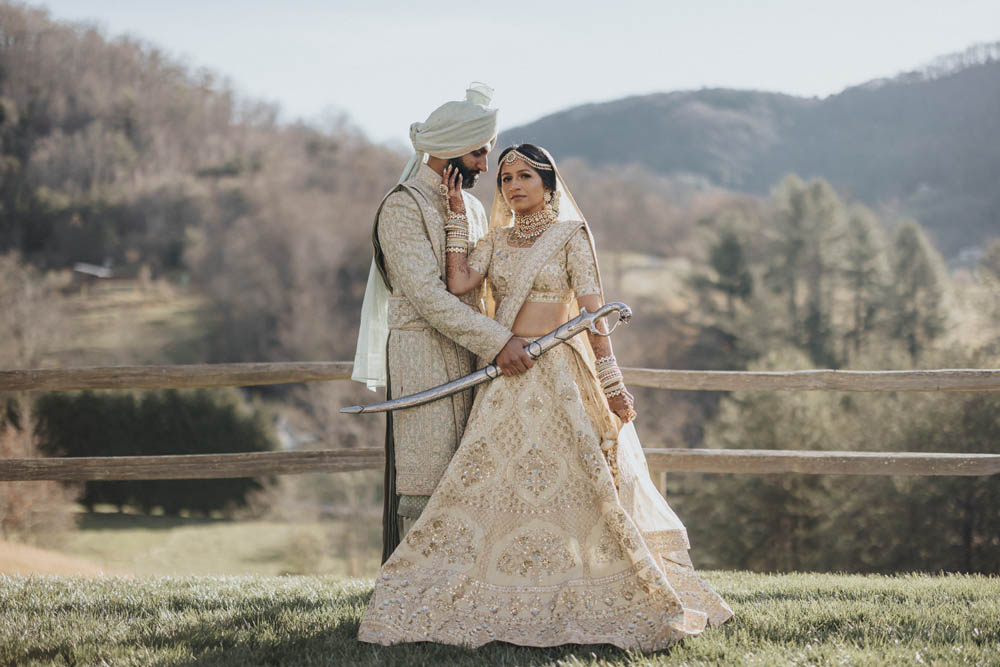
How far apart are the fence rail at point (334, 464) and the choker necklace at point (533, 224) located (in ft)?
5.90

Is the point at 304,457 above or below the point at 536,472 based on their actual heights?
below

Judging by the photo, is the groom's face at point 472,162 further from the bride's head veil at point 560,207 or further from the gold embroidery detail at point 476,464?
the gold embroidery detail at point 476,464

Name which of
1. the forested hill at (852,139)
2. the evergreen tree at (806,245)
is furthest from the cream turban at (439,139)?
the evergreen tree at (806,245)

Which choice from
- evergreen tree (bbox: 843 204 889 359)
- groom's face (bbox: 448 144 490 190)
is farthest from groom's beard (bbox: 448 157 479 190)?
evergreen tree (bbox: 843 204 889 359)

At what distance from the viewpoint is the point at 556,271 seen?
3.39 metres

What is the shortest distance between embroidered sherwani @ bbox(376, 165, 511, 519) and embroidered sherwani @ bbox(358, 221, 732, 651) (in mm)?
160

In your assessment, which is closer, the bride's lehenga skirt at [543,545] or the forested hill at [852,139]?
the bride's lehenga skirt at [543,545]

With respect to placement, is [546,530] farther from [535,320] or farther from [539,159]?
[539,159]

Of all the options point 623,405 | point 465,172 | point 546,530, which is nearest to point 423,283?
point 465,172

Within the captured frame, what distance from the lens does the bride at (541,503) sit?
3000mm

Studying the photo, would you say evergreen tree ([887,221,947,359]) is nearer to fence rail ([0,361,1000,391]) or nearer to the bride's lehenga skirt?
fence rail ([0,361,1000,391])

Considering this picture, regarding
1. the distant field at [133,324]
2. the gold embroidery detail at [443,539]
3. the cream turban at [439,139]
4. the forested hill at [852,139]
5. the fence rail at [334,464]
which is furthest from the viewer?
the distant field at [133,324]

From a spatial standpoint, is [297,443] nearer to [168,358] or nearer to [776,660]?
[168,358]

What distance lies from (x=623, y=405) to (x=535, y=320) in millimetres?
519
